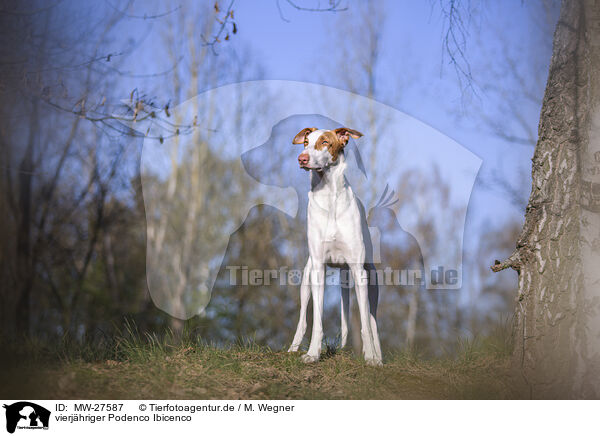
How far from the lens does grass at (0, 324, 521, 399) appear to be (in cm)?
342

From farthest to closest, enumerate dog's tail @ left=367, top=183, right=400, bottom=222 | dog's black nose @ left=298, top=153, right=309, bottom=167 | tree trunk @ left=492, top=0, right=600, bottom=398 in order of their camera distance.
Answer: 1. dog's tail @ left=367, top=183, right=400, bottom=222
2. dog's black nose @ left=298, top=153, right=309, bottom=167
3. tree trunk @ left=492, top=0, right=600, bottom=398

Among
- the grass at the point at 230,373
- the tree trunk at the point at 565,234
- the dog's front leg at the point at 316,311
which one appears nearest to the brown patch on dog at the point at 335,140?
the dog's front leg at the point at 316,311

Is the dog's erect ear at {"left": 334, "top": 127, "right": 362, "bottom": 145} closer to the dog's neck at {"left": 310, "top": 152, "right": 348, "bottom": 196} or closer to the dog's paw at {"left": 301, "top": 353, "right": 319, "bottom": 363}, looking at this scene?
the dog's neck at {"left": 310, "top": 152, "right": 348, "bottom": 196}

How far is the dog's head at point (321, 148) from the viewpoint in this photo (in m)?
4.14

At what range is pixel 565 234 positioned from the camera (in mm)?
3393

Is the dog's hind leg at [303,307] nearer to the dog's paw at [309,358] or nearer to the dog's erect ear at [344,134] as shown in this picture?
the dog's paw at [309,358]

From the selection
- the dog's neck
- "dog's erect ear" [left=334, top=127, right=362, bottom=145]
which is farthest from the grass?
"dog's erect ear" [left=334, top=127, right=362, bottom=145]

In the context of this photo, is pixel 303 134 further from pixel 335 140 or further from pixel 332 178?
pixel 332 178

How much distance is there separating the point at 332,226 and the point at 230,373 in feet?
5.28

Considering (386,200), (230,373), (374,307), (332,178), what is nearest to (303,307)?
(374,307)

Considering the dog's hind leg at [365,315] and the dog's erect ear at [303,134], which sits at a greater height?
the dog's erect ear at [303,134]

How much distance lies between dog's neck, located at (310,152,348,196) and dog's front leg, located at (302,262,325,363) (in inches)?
28.6
